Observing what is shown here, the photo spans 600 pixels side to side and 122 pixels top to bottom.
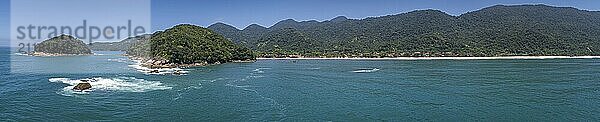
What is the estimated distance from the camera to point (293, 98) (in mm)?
38719

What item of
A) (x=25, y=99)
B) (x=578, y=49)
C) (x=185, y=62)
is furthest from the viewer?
(x=578, y=49)

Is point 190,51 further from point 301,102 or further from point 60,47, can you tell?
point 60,47

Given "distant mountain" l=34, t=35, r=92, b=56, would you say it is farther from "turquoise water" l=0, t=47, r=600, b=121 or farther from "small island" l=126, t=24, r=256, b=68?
"turquoise water" l=0, t=47, r=600, b=121

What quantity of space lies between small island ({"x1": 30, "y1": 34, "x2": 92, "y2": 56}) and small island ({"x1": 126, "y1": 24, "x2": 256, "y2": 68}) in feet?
157

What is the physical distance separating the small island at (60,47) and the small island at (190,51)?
47902 mm

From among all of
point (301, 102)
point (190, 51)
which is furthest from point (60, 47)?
point (301, 102)

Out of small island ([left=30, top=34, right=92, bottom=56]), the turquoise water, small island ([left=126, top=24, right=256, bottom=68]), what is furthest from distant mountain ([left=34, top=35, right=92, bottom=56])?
the turquoise water

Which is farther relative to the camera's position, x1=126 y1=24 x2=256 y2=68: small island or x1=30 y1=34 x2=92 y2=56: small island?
x1=30 y1=34 x2=92 y2=56: small island

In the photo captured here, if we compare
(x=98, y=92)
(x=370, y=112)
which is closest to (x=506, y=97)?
(x=370, y=112)

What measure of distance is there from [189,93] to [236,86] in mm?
7753

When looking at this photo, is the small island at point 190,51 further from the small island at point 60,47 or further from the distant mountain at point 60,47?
the distant mountain at point 60,47

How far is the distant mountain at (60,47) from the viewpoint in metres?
156

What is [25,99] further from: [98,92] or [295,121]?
[295,121]

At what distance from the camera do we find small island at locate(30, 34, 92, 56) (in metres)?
156
